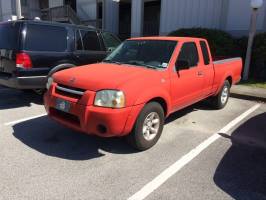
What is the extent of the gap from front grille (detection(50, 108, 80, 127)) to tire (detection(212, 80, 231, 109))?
3842mm

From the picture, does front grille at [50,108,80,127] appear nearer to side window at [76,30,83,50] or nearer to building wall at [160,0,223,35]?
side window at [76,30,83,50]

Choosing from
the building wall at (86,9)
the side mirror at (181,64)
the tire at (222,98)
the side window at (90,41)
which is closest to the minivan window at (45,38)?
the side window at (90,41)

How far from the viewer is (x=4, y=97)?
7438mm

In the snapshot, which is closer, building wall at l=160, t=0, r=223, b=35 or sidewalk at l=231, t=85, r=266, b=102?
sidewalk at l=231, t=85, r=266, b=102

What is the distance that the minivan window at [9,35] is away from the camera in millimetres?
5953

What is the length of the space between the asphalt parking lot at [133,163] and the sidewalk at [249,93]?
2.35 meters

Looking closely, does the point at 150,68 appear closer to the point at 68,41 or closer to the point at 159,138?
the point at 159,138

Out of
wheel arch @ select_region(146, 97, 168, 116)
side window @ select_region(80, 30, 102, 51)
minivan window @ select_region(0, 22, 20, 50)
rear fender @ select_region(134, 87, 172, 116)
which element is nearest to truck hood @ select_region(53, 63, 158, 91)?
rear fender @ select_region(134, 87, 172, 116)

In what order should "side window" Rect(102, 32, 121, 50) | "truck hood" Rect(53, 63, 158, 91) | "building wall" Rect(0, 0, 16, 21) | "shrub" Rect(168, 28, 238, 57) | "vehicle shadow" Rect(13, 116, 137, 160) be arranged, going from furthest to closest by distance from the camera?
"building wall" Rect(0, 0, 16, 21) < "shrub" Rect(168, 28, 238, 57) < "side window" Rect(102, 32, 121, 50) < "vehicle shadow" Rect(13, 116, 137, 160) < "truck hood" Rect(53, 63, 158, 91)

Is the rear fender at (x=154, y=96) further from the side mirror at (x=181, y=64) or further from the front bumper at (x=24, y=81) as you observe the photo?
the front bumper at (x=24, y=81)

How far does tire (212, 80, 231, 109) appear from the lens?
21.8ft

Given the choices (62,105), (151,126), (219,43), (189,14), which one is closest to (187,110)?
(151,126)

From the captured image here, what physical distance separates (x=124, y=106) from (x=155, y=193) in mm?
1186

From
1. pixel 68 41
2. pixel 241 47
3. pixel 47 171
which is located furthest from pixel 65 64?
pixel 241 47
